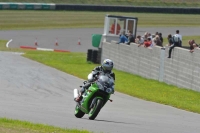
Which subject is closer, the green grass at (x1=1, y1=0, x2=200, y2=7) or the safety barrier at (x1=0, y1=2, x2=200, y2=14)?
the safety barrier at (x1=0, y1=2, x2=200, y2=14)

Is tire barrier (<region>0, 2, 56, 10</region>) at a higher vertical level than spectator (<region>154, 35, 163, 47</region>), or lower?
lower

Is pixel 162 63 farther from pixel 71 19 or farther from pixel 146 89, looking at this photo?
pixel 71 19

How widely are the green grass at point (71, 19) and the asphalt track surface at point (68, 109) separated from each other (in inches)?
1263

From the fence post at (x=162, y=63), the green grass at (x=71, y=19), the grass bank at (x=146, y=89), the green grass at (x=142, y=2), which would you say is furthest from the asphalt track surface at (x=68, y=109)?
the green grass at (x=142, y=2)

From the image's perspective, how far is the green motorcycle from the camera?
13766 millimetres

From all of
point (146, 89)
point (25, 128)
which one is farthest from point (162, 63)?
point (25, 128)

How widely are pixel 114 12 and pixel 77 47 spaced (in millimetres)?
12827

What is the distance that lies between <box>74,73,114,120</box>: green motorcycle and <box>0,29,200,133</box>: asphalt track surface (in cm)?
25

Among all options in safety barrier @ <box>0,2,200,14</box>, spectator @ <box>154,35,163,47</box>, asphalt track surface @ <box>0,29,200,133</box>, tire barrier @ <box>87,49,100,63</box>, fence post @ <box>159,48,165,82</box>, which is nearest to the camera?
asphalt track surface @ <box>0,29,200,133</box>

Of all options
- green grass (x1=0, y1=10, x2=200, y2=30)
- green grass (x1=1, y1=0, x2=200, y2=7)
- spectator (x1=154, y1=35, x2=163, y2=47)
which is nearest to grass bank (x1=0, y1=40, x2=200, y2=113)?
spectator (x1=154, y1=35, x2=163, y2=47)

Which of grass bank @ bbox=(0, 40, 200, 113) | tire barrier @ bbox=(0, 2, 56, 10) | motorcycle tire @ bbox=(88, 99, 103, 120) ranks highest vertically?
motorcycle tire @ bbox=(88, 99, 103, 120)

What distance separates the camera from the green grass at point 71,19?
Result: 5959 cm

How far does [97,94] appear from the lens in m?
13.9

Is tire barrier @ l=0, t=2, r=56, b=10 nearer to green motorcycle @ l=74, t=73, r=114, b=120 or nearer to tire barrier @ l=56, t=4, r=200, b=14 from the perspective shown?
tire barrier @ l=56, t=4, r=200, b=14
